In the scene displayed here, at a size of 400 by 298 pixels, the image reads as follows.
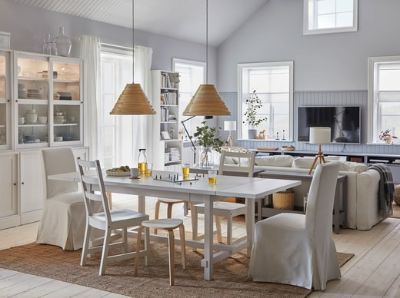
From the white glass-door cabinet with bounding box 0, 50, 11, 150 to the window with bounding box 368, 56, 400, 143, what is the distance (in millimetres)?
6415

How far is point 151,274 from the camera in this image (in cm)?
471

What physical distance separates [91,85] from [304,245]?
4.69m

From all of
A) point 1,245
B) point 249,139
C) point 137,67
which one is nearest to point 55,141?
point 1,245

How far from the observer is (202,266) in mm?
4695

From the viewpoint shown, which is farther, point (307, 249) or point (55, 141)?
point (55, 141)

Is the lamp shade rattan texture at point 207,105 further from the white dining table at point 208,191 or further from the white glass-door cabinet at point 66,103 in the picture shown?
the white glass-door cabinet at point 66,103

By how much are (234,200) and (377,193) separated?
179cm

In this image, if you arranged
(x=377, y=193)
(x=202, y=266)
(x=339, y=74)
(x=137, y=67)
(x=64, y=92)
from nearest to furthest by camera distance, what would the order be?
1. (x=202, y=266)
2. (x=377, y=193)
3. (x=64, y=92)
4. (x=137, y=67)
5. (x=339, y=74)

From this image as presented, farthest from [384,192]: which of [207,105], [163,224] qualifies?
[163,224]

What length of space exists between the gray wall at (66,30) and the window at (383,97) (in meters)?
3.57

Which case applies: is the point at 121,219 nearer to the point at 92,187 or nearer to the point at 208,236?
the point at 92,187

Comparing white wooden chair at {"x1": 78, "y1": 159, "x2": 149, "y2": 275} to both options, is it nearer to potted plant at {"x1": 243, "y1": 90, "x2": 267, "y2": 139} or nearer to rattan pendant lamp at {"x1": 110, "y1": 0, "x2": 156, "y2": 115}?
rattan pendant lamp at {"x1": 110, "y1": 0, "x2": 156, "y2": 115}

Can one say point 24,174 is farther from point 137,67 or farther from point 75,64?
point 137,67

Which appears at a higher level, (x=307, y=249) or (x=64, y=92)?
(x=64, y=92)
